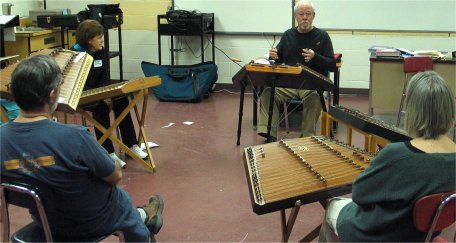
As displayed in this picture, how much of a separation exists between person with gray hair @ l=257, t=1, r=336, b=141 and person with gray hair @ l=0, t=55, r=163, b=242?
2887 mm

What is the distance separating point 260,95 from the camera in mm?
5188

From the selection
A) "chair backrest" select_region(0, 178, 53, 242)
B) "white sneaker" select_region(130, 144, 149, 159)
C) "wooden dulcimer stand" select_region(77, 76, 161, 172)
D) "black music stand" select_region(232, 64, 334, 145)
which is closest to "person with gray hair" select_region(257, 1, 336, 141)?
"black music stand" select_region(232, 64, 334, 145)

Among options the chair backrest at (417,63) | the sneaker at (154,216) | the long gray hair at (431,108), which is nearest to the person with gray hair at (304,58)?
the chair backrest at (417,63)

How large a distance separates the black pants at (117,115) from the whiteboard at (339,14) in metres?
3.13

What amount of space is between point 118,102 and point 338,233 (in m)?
2.76

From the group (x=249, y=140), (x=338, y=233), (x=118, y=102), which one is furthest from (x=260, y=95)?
(x=338, y=233)

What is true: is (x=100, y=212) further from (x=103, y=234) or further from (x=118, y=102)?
(x=118, y=102)

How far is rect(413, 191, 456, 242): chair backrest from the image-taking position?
1.75 metres

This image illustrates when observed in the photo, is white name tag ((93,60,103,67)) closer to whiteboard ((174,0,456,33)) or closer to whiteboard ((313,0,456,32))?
whiteboard ((174,0,456,33))

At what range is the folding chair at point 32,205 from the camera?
6.37ft

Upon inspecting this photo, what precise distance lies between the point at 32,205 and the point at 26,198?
0.11ft

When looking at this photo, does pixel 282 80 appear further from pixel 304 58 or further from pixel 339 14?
pixel 339 14

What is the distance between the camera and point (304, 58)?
4824mm

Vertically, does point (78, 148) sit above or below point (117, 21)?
below
